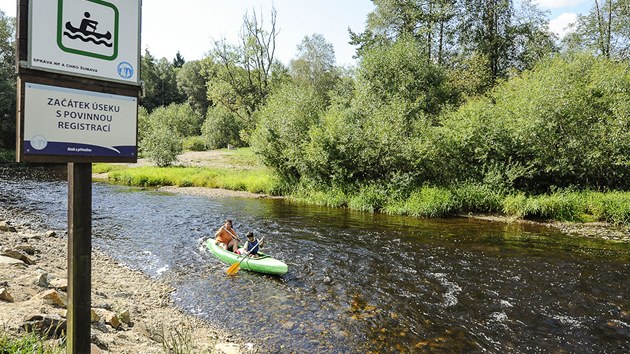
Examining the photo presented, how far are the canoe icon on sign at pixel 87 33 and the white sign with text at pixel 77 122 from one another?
483mm

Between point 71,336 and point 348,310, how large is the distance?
641 centimetres

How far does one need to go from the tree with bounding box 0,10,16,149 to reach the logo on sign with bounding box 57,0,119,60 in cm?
5592

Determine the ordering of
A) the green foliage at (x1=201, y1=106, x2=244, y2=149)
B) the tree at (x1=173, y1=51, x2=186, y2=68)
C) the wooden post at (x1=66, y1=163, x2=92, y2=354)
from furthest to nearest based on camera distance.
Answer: the tree at (x1=173, y1=51, x2=186, y2=68), the green foliage at (x1=201, y1=106, x2=244, y2=149), the wooden post at (x1=66, y1=163, x2=92, y2=354)

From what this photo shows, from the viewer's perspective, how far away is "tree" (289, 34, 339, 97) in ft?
212

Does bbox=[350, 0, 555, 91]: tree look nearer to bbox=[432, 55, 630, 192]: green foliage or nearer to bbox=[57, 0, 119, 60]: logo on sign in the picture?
bbox=[432, 55, 630, 192]: green foliage

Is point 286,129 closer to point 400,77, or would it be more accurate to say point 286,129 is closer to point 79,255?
point 400,77

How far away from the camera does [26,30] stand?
3.36 meters

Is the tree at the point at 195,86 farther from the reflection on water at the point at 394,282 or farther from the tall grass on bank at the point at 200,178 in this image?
the reflection on water at the point at 394,282

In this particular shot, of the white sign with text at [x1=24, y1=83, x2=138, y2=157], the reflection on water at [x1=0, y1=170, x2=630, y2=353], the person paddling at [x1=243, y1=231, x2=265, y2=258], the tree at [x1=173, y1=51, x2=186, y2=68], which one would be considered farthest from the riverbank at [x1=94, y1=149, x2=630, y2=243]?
the tree at [x1=173, y1=51, x2=186, y2=68]

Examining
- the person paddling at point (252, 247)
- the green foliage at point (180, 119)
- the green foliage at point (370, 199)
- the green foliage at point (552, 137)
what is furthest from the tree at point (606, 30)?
the green foliage at point (180, 119)

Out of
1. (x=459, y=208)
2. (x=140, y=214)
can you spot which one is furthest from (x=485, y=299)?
(x=140, y=214)

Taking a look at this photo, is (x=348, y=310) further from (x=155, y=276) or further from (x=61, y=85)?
(x=61, y=85)

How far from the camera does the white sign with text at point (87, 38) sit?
3412mm

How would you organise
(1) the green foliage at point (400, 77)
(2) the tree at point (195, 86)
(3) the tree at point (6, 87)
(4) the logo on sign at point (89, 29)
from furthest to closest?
(2) the tree at point (195, 86)
(3) the tree at point (6, 87)
(1) the green foliage at point (400, 77)
(4) the logo on sign at point (89, 29)
